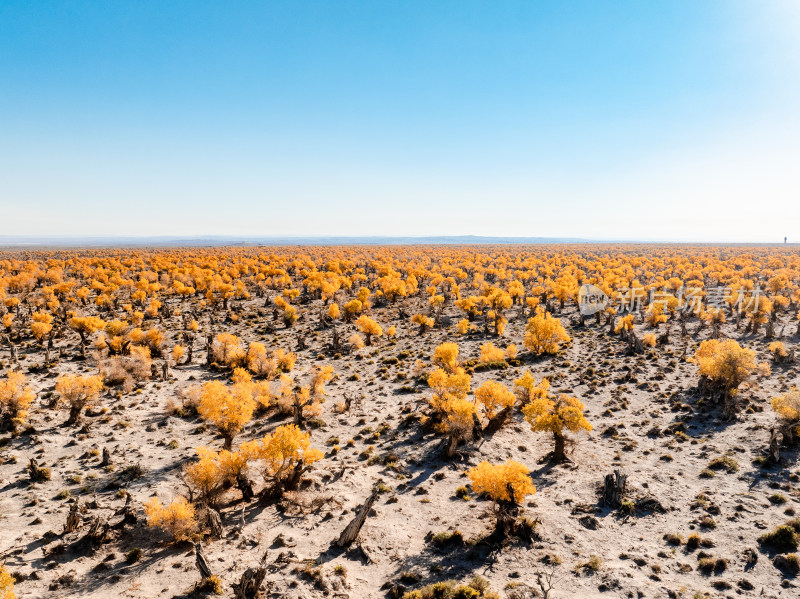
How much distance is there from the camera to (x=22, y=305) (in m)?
78.8

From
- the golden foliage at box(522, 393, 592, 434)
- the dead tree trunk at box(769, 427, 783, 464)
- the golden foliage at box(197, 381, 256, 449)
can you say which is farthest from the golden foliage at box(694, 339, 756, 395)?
the golden foliage at box(197, 381, 256, 449)

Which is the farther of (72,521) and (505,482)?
(505,482)

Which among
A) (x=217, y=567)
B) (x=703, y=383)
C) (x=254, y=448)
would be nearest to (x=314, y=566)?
(x=217, y=567)

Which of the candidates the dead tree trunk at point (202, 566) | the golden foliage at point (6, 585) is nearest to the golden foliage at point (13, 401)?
the golden foliage at point (6, 585)

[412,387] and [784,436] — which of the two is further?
[412,387]

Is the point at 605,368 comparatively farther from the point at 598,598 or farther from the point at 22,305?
the point at 22,305

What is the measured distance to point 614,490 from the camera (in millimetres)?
30453

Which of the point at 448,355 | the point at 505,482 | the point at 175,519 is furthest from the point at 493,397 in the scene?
the point at 175,519

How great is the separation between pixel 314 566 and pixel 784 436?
135ft

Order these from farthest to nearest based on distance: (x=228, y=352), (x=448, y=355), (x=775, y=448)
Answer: (x=228, y=352) < (x=448, y=355) < (x=775, y=448)

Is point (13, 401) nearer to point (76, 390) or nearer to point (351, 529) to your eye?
point (76, 390)

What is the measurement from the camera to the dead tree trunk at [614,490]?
30.3 metres

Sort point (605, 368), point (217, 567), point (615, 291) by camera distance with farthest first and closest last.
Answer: point (615, 291)
point (605, 368)
point (217, 567)

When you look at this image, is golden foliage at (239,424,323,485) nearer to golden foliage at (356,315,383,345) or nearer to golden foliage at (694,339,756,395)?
golden foliage at (356,315,383,345)
